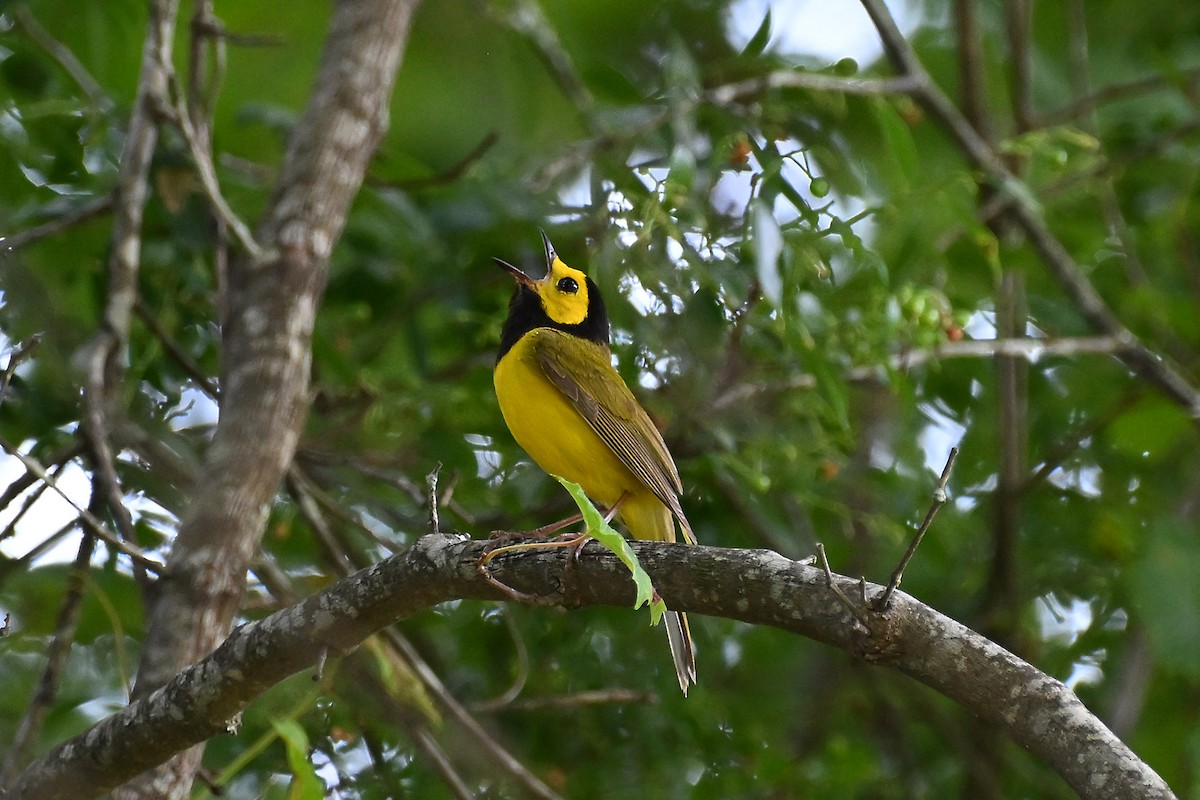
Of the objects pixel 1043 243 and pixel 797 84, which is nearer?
pixel 797 84

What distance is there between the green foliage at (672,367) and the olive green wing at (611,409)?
0.25 m

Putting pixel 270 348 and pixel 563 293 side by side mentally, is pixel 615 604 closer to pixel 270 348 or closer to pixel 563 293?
pixel 270 348

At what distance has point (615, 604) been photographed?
303cm

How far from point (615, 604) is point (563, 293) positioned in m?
2.79

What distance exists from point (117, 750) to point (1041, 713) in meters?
2.17

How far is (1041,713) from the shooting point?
2.39 meters

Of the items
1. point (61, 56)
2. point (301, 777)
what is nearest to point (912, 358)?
point (301, 777)

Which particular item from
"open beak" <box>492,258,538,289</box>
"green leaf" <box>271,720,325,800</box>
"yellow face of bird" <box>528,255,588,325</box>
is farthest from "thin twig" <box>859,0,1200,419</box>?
"green leaf" <box>271,720,325,800</box>

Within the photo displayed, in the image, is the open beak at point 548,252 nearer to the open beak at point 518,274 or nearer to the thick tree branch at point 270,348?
the open beak at point 518,274

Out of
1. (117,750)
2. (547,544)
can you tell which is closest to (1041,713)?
(547,544)

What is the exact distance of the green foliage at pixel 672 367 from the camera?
4750mm

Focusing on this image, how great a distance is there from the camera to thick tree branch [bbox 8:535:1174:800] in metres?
2.38

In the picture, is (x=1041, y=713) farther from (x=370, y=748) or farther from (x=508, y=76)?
(x=508, y=76)

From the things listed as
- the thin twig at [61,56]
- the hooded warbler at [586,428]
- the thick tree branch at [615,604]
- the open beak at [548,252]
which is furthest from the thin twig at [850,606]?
the thin twig at [61,56]
